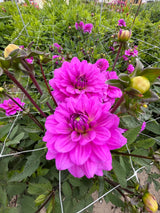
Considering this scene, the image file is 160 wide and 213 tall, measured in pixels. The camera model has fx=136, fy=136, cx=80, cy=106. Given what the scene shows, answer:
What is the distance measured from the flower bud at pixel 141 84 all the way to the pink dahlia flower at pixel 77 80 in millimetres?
123

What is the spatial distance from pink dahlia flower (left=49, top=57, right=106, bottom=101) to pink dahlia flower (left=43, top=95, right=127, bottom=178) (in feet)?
0.20

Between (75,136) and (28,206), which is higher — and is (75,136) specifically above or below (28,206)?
above

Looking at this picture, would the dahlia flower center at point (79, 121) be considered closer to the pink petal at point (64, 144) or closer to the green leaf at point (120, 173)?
the pink petal at point (64, 144)

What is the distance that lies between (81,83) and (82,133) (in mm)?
146

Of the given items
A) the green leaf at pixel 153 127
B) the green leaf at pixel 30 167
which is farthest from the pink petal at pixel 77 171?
the green leaf at pixel 153 127

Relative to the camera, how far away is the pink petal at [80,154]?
A: 30 centimetres

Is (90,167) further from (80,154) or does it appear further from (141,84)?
(141,84)

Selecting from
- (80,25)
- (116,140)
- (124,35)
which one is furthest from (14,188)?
(80,25)

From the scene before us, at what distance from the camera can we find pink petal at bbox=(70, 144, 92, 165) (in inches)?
11.7

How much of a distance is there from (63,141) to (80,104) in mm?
100

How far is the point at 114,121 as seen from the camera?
0.32 meters

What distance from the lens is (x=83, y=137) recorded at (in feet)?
1.11

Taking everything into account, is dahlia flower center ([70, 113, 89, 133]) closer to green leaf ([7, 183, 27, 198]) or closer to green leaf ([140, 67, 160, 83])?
green leaf ([140, 67, 160, 83])

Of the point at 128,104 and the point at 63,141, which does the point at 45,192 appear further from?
the point at 128,104
